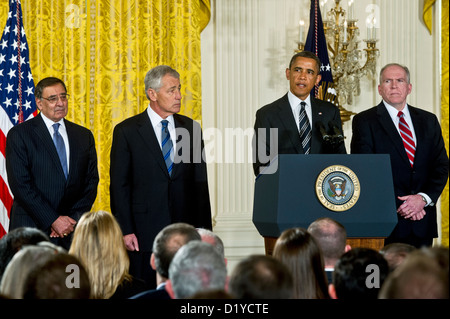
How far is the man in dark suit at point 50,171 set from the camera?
4484 millimetres

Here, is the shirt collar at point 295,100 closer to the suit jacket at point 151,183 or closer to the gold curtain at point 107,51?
the suit jacket at point 151,183

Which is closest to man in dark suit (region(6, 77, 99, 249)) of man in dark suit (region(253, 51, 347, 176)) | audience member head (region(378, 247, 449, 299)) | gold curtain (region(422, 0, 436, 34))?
man in dark suit (region(253, 51, 347, 176))

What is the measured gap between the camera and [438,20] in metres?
7.02

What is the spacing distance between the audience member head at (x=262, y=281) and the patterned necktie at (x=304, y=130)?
8.10ft

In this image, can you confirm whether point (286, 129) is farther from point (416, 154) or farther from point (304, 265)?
point (304, 265)

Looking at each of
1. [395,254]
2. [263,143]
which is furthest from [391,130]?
[395,254]

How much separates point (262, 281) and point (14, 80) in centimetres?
452

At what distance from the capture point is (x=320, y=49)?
251 inches

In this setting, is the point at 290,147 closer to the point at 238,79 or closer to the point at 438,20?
the point at 238,79

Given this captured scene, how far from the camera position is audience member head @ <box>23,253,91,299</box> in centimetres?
191

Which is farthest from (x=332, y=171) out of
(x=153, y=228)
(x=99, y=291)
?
(x=99, y=291)

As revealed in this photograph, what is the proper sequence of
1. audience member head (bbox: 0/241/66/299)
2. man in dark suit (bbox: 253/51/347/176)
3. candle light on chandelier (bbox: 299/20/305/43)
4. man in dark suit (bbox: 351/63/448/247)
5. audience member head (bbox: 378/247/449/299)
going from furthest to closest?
1. candle light on chandelier (bbox: 299/20/305/43)
2. man in dark suit (bbox: 351/63/448/247)
3. man in dark suit (bbox: 253/51/347/176)
4. audience member head (bbox: 0/241/66/299)
5. audience member head (bbox: 378/247/449/299)

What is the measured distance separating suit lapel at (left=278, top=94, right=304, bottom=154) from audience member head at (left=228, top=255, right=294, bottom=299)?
2462 mm

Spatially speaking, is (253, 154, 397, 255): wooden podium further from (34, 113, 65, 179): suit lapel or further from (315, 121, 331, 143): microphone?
(34, 113, 65, 179): suit lapel
